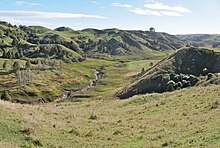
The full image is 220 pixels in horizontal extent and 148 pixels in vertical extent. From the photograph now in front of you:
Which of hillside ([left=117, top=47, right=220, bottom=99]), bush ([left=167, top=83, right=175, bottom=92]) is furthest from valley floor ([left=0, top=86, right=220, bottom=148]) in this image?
hillside ([left=117, top=47, right=220, bottom=99])

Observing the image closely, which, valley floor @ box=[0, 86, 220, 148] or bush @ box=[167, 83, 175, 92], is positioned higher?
valley floor @ box=[0, 86, 220, 148]

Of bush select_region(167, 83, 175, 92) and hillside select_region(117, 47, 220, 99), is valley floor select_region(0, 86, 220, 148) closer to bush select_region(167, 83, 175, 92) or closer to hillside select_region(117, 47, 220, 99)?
bush select_region(167, 83, 175, 92)

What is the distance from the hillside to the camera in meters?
90.7

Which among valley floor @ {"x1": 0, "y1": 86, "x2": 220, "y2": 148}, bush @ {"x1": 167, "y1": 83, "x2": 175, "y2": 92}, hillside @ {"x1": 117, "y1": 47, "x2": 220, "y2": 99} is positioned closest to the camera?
valley floor @ {"x1": 0, "y1": 86, "x2": 220, "y2": 148}

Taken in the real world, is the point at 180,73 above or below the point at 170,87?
above

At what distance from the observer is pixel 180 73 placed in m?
104

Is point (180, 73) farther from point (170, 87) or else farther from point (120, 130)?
point (120, 130)

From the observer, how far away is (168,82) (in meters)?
89.7

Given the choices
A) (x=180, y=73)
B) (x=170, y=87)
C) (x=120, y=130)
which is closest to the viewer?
(x=120, y=130)

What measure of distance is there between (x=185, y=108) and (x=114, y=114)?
1025 cm

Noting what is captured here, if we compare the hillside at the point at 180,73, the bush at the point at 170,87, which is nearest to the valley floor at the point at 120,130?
the bush at the point at 170,87

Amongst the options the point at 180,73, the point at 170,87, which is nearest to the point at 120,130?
the point at 170,87

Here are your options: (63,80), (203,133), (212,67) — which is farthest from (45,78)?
(203,133)

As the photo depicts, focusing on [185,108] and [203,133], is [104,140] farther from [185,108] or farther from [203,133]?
[185,108]
